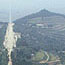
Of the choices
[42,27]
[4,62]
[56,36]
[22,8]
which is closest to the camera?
[4,62]

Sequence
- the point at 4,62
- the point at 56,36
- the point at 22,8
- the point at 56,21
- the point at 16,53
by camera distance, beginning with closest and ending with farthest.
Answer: the point at 4,62 → the point at 16,53 → the point at 56,36 → the point at 56,21 → the point at 22,8

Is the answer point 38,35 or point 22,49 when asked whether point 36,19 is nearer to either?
point 38,35

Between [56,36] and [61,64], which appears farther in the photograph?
[56,36]

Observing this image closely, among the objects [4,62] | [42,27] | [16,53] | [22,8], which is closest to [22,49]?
[16,53]

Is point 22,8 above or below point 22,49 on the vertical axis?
above

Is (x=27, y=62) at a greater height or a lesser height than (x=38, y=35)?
lesser

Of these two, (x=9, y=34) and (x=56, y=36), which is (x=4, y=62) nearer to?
(x=9, y=34)

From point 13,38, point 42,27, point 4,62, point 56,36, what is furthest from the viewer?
point 42,27

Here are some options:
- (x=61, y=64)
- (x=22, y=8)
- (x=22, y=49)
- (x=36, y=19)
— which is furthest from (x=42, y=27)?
(x=22, y=8)

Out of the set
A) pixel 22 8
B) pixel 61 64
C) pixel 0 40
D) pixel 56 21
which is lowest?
pixel 61 64
